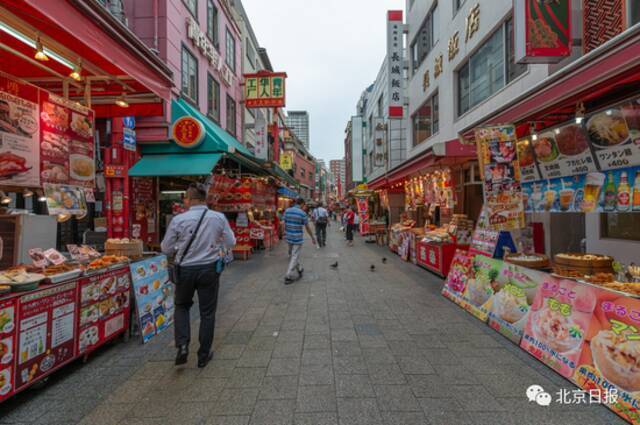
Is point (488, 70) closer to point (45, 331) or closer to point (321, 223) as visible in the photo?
point (321, 223)

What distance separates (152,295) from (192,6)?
11.9 m

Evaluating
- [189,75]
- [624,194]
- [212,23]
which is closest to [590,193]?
[624,194]

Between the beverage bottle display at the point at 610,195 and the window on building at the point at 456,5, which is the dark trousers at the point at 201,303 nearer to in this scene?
the beverage bottle display at the point at 610,195

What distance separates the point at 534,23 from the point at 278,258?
958 cm

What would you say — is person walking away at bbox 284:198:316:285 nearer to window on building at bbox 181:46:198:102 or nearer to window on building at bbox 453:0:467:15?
window on building at bbox 181:46:198:102

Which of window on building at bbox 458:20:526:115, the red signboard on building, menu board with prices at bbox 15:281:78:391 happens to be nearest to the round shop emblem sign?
menu board with prices at bbox 15:281:78:391

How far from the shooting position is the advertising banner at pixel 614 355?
8.86ft

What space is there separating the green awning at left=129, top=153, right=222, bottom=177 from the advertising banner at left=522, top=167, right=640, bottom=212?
25.2ft

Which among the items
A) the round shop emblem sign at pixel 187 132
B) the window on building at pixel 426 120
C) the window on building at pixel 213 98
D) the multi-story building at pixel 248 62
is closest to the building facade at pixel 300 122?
the multi-story building at pixel 248 62

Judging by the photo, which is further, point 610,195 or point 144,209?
point 144,209

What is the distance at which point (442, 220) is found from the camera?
41.1 ft

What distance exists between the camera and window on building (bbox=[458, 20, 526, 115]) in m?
8.85

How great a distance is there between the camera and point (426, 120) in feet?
50.7

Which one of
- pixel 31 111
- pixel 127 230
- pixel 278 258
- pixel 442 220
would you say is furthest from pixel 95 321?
pixel 442 220
